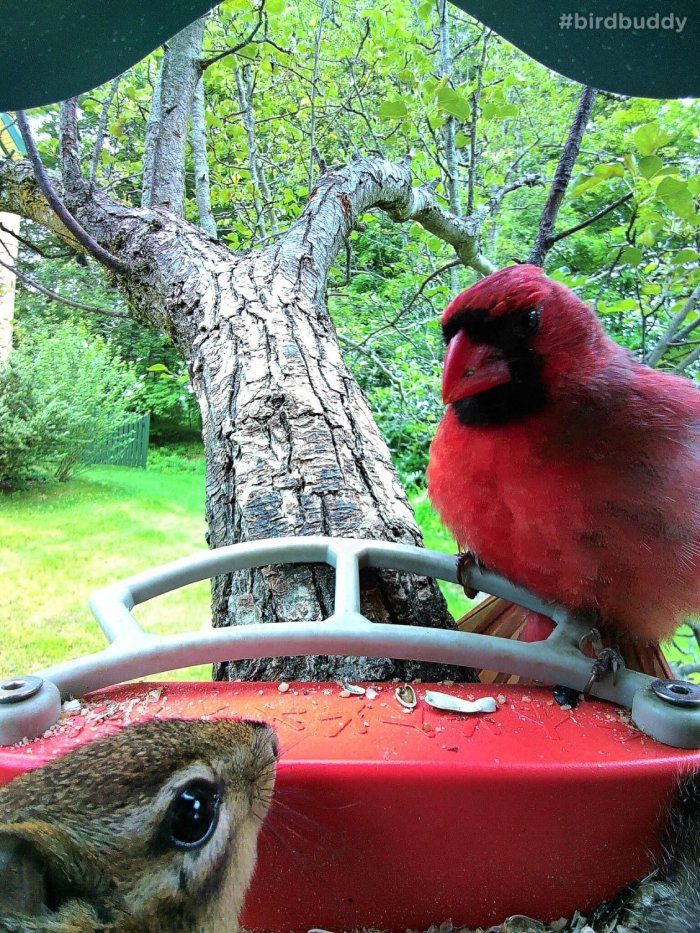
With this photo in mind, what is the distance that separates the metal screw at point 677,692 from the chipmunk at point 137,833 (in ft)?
0.93

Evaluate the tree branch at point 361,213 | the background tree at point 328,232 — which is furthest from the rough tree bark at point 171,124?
the tree branch at point 361,213

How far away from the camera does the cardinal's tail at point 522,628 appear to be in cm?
69

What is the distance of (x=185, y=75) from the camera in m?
1.85

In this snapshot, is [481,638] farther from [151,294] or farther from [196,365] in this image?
[151,294]

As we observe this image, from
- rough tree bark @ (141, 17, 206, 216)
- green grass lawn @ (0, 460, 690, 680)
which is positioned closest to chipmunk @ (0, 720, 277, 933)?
green grass lawn @ (0, 460, 690, 680)

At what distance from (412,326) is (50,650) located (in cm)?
183

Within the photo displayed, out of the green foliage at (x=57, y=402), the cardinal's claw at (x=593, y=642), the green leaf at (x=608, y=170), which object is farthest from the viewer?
the green foliage at (x=57, y=402)

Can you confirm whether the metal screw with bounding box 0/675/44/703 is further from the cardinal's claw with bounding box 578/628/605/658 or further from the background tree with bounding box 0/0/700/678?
the cardinal's claw with bounding box 578/628/605/658

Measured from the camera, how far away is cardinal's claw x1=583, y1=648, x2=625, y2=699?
1.67 feet

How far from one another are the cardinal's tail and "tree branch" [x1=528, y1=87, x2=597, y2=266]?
1.85 ft

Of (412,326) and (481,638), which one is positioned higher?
(412,326)

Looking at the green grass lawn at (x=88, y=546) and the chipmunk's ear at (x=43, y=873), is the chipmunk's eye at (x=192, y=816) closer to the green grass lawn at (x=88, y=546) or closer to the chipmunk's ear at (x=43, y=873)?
the chipmunk's ear at (x=43, y=873)

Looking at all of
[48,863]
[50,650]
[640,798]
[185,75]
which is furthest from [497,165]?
[48,863]

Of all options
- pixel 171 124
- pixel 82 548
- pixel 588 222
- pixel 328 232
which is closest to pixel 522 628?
pixel 588 222
